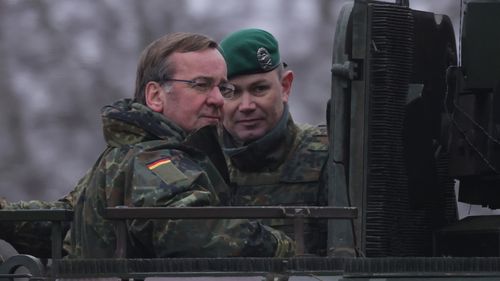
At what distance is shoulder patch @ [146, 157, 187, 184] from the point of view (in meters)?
7.75

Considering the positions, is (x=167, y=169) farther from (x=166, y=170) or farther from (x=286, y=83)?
(x=286, y=83)

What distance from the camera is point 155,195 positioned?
773cm

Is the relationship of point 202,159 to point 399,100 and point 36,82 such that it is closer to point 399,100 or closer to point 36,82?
point 399,100

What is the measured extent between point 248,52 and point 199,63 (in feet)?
4.57

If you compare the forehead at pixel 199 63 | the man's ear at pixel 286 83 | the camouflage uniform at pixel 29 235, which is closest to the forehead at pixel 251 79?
the man's ear at pixel 286 83

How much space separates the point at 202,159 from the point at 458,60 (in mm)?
1130

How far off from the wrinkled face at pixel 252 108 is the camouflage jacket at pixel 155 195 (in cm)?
137

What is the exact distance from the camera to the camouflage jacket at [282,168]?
923cm

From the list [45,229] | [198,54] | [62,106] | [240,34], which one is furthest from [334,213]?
[62,106]

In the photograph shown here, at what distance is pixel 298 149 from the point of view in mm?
9398

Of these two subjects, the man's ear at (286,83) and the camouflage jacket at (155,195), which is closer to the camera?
the camouflage jacket at (155,195)

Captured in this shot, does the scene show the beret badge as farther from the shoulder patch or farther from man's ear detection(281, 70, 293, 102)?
the shoulder patch

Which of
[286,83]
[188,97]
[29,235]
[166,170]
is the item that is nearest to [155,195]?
[166,170]

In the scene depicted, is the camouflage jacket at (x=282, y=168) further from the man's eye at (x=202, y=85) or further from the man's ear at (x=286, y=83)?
the man's eye at (x=202, y=85)
